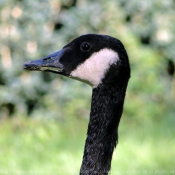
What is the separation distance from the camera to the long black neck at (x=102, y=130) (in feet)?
8.99

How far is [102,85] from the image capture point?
2727 millimetres

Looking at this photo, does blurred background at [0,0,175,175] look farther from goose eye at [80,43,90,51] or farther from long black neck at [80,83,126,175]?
goose eye at [80,43,90,51]

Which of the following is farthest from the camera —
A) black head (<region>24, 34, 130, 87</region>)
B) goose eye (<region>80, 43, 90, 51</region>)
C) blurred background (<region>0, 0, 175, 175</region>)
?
blurred background (<region>0, 0, 175, 175</region>)

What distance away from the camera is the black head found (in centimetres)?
268

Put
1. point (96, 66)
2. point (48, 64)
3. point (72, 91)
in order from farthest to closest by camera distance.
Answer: point (72, 91), point (48, 64), point (96, 66)

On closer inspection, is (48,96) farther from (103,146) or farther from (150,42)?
(103,146)

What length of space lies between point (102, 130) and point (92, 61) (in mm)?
366

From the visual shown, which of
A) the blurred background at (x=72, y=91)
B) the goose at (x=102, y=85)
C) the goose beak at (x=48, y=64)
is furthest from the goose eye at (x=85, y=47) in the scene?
the blurred background at (x=72, y=91)

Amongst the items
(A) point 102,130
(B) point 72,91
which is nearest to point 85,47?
(A) point 102,130

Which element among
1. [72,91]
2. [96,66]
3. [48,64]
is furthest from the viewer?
[72,91]

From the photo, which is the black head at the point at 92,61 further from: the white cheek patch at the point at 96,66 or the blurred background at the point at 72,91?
the blurred background at the point at 72,91

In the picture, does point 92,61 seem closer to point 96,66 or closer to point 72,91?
point 96,66

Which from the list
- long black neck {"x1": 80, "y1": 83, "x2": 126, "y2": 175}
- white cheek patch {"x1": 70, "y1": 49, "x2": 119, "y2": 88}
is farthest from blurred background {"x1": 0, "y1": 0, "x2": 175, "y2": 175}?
white cheek patch {"x1": 70, "y1": 49, "x2": 119, "y2": 88}

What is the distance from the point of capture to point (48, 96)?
5660 millimetres
